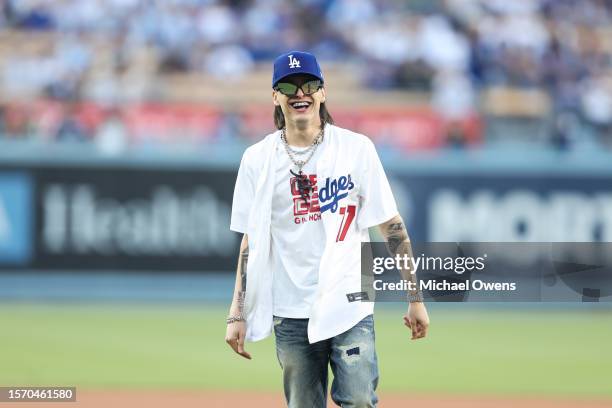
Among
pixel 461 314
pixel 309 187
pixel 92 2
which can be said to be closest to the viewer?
pixel 309 187

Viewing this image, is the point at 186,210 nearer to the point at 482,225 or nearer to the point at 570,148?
the point at 482,225

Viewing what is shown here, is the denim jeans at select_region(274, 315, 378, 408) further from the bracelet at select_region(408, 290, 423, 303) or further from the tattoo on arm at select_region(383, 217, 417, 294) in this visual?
the tattoo on arm at select_region(383, 217, 417, 294)

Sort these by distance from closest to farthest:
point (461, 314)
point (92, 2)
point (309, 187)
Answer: point (309, 187) < point (461, 314) < point (92, 2)

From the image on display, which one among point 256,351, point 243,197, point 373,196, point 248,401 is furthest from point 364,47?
point 373,196

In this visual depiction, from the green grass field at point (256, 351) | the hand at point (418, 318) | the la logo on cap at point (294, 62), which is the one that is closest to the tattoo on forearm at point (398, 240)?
the hand at point (418, 318)

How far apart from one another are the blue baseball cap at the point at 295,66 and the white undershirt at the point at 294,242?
1.13 feet

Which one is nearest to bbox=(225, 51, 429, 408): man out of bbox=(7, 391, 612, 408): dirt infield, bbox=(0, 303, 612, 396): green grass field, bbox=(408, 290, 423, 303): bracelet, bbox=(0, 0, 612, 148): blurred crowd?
bbox=(408, 290, 423, 303): bracelet

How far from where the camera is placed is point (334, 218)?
5289mm

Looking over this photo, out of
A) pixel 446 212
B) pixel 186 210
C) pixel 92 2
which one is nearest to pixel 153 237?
pixel 186 210

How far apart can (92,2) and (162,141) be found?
449cm

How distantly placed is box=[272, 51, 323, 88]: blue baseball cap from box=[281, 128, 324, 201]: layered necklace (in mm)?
300

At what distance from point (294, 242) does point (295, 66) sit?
2.68 feet

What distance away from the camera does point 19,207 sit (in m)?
16.1

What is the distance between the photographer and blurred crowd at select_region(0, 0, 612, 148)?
18.6 meters
